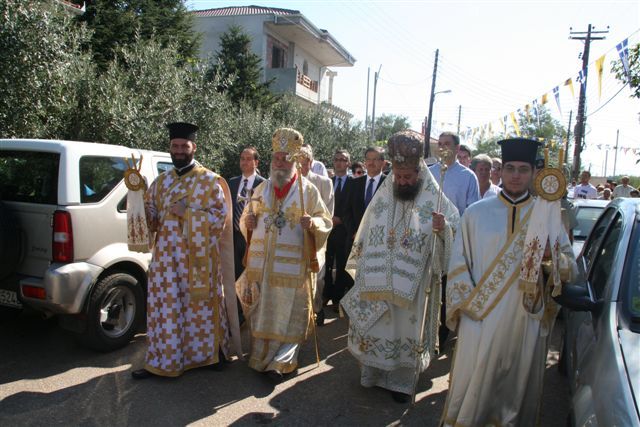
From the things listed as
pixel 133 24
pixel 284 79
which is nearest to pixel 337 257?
pixel 133 24

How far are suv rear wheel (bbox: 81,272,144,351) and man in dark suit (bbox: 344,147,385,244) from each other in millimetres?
2673

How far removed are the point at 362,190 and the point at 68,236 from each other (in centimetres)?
344

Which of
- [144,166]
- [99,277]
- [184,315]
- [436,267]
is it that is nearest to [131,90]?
[144,166]

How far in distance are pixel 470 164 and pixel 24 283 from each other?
543 cm

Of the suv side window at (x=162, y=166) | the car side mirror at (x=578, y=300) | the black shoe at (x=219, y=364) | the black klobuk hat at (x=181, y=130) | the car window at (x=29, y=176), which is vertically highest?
the black klobuk hat at (x=181, y=130)

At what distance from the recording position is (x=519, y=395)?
11.1 feet

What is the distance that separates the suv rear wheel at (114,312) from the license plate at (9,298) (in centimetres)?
65

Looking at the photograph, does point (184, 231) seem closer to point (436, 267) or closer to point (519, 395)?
point (436, 267)

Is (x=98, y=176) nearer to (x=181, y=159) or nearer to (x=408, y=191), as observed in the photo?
(x=181, y=159)

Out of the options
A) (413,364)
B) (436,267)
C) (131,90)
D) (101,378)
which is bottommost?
(101,378)

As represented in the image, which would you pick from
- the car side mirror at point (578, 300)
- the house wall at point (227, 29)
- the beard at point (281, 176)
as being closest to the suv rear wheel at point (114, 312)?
the beard at point (281, 176)

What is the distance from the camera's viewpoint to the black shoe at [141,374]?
4551 millimetres

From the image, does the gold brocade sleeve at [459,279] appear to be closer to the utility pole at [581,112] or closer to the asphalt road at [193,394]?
the asphalt road at [193,394]

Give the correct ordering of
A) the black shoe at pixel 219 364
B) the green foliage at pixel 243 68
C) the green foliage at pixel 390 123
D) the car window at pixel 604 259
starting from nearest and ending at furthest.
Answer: the car window at pixel 604 259 < the black shoe at pixel 219 364 < the green foliage at pixel 243 68 < the green foliage at pixel 390 123
